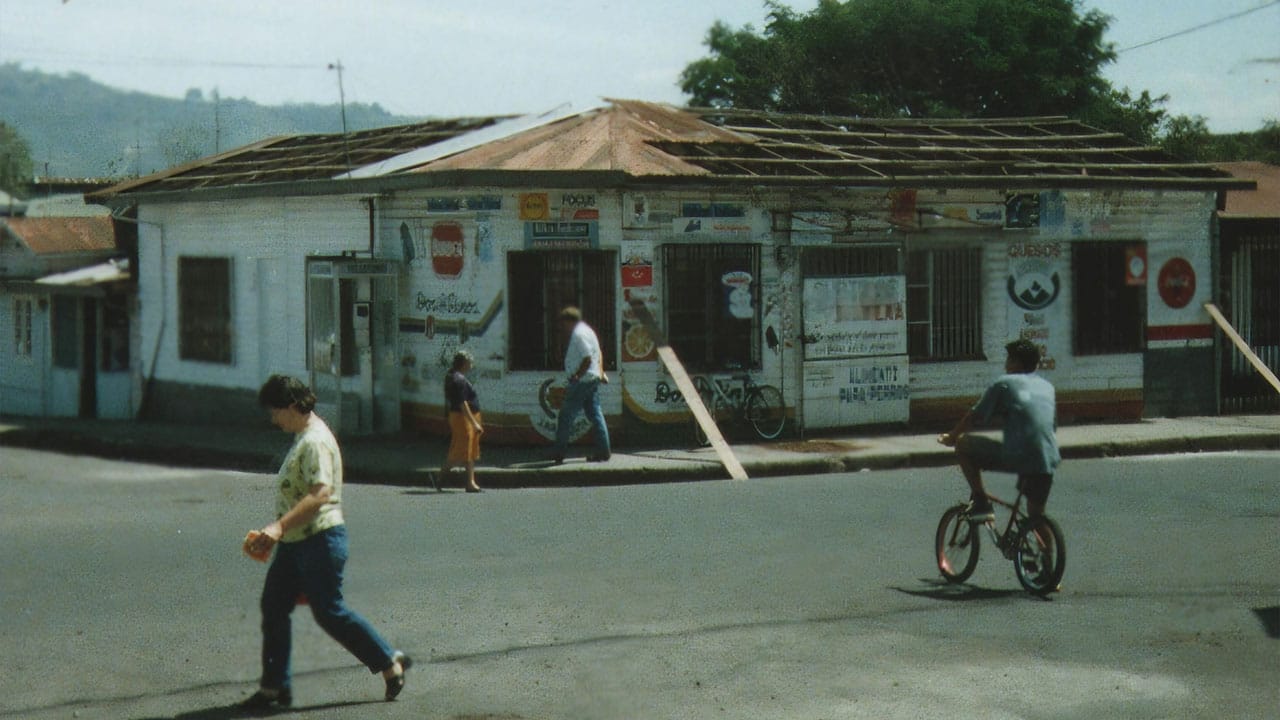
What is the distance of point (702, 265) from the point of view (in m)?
18.9

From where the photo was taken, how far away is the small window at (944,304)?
807 inches

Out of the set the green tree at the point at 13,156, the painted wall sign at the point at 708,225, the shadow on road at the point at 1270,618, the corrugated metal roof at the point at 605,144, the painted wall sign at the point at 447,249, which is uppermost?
the green tree at the point at 13,156

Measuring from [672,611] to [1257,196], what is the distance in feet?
63.7

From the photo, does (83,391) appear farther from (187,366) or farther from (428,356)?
(428,356)

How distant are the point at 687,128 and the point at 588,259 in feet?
10.9

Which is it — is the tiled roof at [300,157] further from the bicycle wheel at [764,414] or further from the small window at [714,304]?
the bicycle wheel at [764,414]

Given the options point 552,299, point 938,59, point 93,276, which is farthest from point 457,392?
point 938,59

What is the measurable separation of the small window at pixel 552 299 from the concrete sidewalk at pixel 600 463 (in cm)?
116

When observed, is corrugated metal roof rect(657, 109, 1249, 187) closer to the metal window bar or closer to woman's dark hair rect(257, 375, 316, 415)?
the metal window bar

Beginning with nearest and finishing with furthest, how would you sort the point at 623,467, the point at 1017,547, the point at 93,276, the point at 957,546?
1. the point at 1017,547
2. the point at 957,546
3. the point at 623,467
4. the point at 93,276

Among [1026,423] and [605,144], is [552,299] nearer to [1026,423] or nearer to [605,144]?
[605,144]

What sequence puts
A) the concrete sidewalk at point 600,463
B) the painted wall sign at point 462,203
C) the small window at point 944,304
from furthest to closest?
the small window at point 944,304, the painted wall sign at point 462,203, the concrete sidewalk at point 600,463

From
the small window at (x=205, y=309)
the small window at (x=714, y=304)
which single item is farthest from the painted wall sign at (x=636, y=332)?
the small window at (x=205, y=309)

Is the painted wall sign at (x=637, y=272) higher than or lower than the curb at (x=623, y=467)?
higher
